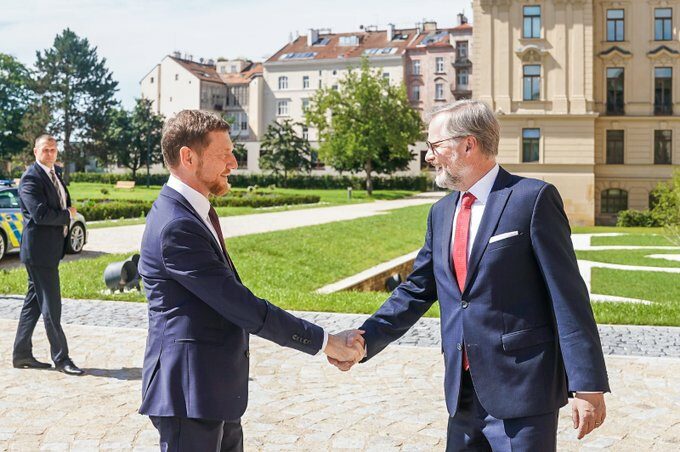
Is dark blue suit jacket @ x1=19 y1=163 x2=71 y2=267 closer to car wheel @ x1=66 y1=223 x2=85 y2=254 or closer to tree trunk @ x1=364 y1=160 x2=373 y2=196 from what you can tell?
car wheel @ x1=66 y1=223 x2=85 y2=254

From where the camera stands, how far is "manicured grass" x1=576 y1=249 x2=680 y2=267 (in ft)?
67.0

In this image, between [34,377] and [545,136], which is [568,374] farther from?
[545,136]

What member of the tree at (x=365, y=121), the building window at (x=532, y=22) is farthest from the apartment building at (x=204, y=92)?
the building window at (x=532, y=22)

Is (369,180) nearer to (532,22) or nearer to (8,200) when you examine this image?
(532,22)

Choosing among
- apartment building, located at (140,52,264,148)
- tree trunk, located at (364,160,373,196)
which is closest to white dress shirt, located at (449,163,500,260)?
tree trunk, located at (364,160,373,196)

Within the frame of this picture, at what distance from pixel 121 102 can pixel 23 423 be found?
3115 inches

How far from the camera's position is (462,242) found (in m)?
3.22

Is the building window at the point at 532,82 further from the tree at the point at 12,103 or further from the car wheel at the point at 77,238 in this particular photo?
the tree at the point at 12,103

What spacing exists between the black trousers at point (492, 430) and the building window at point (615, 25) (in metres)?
43.0

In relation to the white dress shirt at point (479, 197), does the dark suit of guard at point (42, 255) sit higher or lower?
lower

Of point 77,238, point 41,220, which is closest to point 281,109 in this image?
point 77,238

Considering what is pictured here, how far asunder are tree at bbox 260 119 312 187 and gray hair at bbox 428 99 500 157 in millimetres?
67645

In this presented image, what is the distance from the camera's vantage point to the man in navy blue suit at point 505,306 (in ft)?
9.84

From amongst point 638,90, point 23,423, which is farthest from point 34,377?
point 638,90
